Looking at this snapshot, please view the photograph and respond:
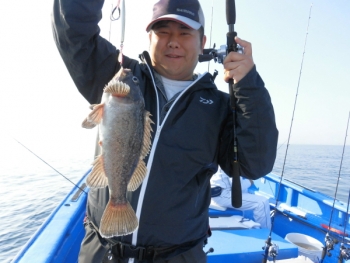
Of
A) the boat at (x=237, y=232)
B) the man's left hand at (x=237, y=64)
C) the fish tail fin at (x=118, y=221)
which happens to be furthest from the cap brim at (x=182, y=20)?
the boat at (x=237, y=232)

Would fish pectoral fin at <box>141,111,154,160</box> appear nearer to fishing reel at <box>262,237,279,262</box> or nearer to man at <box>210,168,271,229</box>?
fishing reel at <box>262,237,279,262</box>

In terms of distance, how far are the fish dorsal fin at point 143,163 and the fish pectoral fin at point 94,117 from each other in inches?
13.0

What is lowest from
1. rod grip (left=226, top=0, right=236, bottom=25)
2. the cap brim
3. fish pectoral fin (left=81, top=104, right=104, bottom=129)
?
fish pectoral fin (left=81, top=104, right=104, bottom=129)

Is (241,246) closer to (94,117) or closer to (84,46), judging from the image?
(94,117)

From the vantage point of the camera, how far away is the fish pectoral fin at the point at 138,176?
1.96 m

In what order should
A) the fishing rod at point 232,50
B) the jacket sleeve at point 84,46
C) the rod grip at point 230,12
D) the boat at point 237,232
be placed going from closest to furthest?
the jacket sleeve at point 84,46 → the fishing rod at point 232,50 → the rod grip at point 230,12 → the boat at point 237,232

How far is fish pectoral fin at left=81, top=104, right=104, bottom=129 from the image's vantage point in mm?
1928

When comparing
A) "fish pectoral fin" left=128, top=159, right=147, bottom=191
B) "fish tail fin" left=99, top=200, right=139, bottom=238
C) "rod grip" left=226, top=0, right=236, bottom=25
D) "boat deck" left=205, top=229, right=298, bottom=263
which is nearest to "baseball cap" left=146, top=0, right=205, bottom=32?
"rod grip" left=226, top=0, right=236, bottom=25

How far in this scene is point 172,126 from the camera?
2.25 metres

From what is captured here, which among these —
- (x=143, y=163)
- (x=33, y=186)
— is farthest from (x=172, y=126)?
(x=33, y=186)

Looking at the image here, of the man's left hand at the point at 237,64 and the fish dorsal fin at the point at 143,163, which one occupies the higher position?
the man's left hand at the point at 237,64

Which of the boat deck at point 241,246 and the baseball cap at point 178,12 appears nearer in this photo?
the baseball cap at point 178,12

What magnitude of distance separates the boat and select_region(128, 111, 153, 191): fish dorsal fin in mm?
1465

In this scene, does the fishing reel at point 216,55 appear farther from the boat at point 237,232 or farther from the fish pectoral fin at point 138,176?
the boat at point 237,232
